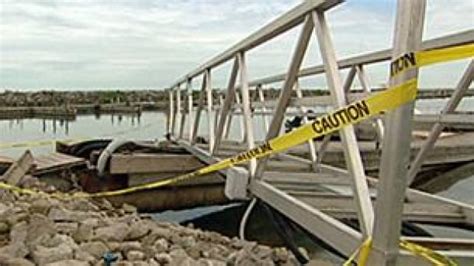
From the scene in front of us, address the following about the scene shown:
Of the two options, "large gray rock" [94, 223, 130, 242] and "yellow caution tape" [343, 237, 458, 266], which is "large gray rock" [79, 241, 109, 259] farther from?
"yellow caution tape" [343, 237, 458, 266]

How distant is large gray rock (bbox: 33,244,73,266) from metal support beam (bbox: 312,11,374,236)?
107 inches

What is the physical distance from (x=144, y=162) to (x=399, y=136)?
7140mm

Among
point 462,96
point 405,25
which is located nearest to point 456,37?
point 462,96

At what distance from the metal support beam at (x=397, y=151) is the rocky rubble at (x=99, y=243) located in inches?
114

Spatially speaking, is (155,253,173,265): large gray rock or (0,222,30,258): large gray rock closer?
(0,222,30,258): large gray rock

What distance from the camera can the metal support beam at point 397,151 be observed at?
5.59 feet

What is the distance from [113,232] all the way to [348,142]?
354 centimetres

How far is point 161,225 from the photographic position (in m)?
6.39

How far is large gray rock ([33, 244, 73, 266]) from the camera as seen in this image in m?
4.38

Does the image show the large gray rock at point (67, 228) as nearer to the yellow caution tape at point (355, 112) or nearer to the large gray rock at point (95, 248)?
the large gray rock at point (95, 248)

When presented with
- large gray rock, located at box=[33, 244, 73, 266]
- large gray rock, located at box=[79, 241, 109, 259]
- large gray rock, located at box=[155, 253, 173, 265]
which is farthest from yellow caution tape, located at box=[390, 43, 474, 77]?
large gray rock, located at box=[79, 241, 109, 259]

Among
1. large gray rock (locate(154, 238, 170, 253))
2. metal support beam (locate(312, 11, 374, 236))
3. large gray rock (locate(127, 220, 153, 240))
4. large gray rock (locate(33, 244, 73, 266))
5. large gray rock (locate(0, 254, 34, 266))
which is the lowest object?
large gray rock (locate(154, 238, 170, 253))

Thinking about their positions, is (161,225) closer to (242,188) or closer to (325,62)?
(242,188)

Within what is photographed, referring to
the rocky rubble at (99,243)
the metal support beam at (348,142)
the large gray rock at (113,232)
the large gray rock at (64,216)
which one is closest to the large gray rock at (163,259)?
the rocky rubble at (99,243)
